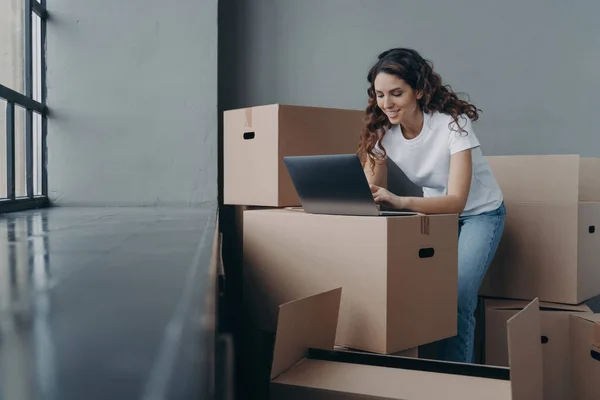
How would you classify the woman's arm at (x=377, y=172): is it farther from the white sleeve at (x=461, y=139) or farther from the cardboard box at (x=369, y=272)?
the cardboard box at (x=369, y=272)

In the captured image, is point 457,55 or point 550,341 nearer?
point 550,341

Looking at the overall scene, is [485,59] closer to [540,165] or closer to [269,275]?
[540,165]

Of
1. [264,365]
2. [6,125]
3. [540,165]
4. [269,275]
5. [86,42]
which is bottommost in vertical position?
[264,365]

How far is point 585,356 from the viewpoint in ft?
A: 5.52

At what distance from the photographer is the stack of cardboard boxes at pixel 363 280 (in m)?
0.95

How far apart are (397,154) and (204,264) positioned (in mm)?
1191

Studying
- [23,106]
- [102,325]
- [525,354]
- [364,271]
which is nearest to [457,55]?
[364,271]

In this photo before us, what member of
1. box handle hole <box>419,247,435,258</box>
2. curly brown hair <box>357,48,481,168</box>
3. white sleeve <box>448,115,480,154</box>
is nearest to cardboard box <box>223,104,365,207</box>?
curly brown hair <box>357,48,481,168</box>

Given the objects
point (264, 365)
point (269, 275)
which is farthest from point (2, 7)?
point (264, 365)

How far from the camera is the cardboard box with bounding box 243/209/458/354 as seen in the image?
1217mm

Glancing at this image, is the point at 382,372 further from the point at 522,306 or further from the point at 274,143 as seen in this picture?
the point at 522,306

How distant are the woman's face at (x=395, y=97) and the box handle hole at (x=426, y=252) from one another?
19.9 inches

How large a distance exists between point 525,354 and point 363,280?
15.9 inches

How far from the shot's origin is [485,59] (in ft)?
8.19
